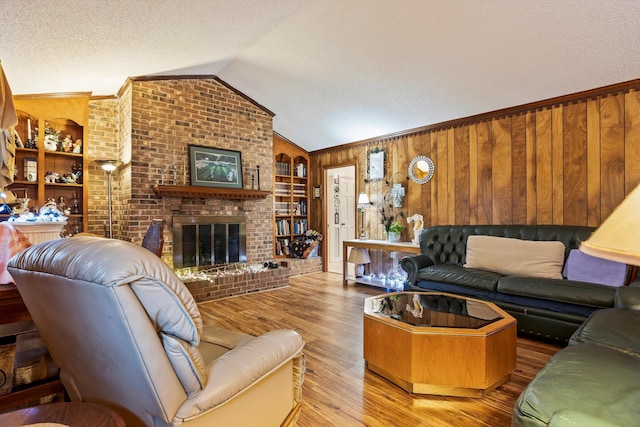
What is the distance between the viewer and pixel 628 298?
2.25 meters

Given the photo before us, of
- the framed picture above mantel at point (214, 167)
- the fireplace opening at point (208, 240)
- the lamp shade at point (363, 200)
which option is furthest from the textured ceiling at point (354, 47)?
the fireplace opening at point (208, 240)

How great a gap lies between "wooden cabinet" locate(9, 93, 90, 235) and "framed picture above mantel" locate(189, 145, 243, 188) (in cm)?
138

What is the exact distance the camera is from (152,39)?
3.19 meters

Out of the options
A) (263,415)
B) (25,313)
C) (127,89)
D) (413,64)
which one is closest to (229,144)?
(127,89)

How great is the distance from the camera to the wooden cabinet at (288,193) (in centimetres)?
638

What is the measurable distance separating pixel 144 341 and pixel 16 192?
449 cm

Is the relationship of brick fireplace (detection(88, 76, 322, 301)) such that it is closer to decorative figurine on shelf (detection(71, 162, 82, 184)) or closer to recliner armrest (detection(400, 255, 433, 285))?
decorative figurine on shelf (detection(71, 162, 82, 184))

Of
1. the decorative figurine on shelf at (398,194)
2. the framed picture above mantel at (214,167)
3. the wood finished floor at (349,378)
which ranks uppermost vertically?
the framed picture above mantel at (214,167)

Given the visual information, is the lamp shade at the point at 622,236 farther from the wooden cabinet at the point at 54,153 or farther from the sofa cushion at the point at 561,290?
the wooden cabinet at the point at 54,153

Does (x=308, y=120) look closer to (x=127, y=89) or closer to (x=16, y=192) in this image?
(x=127, y=89)

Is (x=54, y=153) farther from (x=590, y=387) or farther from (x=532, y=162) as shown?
(x=532, y=162)

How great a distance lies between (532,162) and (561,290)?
1.73 meters

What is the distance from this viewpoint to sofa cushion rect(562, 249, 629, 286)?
9.18 ft

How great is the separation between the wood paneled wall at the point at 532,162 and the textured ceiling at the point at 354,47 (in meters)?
0.21
